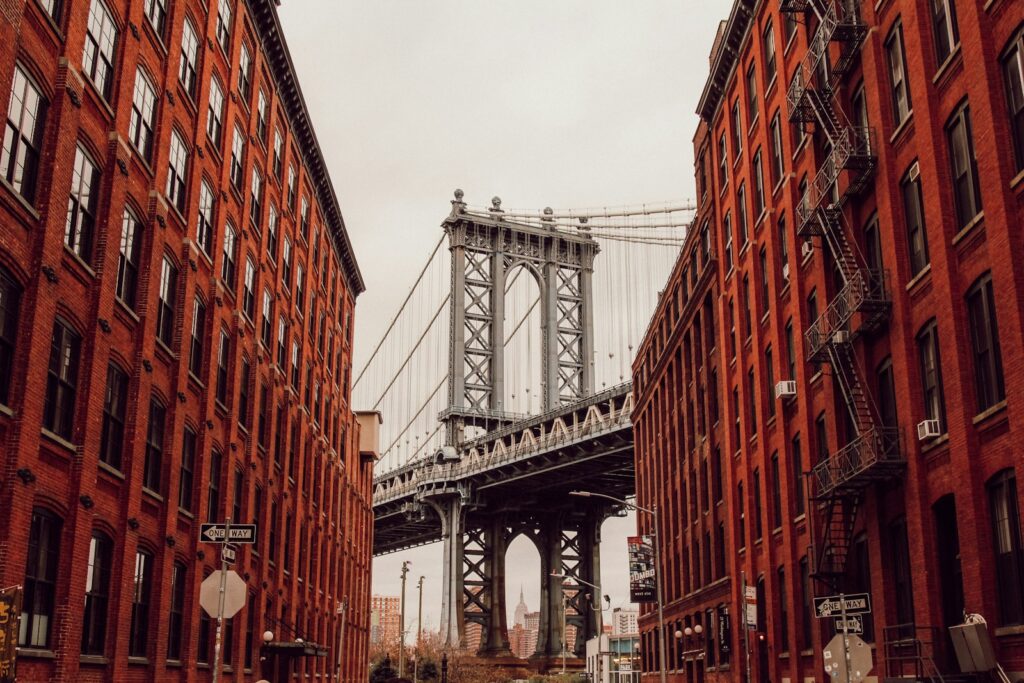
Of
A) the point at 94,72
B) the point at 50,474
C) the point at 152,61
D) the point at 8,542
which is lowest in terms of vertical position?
the point at 8,542

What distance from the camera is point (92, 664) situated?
78.1 ft

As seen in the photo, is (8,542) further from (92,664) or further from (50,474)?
(92,664)

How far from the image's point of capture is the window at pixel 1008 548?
818 inches

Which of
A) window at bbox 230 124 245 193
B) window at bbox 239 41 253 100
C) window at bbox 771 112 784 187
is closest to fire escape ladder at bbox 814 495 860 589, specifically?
window at bbox 771 112 784 187

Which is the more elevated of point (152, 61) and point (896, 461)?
point (152, 61)

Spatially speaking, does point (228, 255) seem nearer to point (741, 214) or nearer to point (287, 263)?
point (287, 263)

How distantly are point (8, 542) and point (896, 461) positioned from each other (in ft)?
60.2

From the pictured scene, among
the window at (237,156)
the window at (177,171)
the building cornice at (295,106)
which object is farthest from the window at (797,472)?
the building cornice at (295,106)

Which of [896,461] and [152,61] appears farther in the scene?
[152,61]

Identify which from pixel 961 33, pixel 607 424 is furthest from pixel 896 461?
pixel 607 424

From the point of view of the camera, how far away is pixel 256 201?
4066cm

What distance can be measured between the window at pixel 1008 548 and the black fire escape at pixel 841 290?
151 inches

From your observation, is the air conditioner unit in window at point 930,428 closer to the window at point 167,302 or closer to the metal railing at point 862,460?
the metal railing at point 862,460

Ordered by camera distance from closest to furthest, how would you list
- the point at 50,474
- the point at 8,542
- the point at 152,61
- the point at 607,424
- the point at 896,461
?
1. the point at 8,542
2. the point at 50,474
3. the point at 896,461
4. the point at 152,61
5. the point at 607,424
